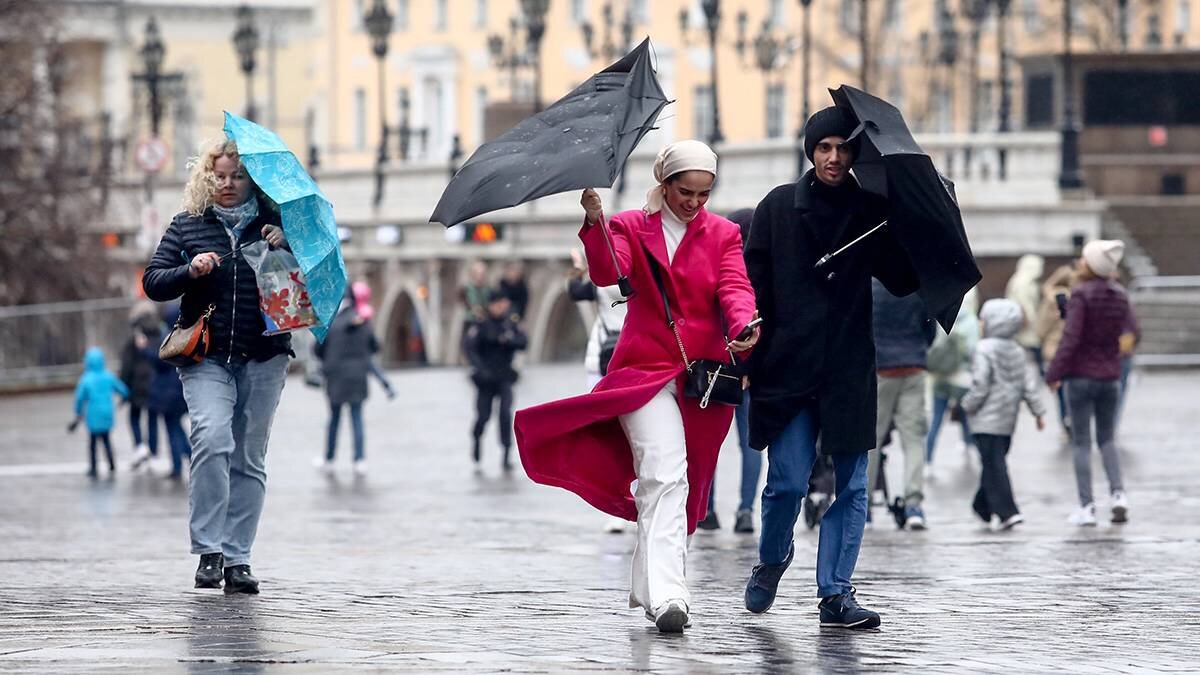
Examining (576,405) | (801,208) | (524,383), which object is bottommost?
(524,383)

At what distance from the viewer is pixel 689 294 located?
9.43 m

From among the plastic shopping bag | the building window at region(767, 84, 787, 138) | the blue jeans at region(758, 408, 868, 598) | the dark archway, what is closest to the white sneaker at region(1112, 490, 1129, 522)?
the blue jeans at region(758, 408, 868, 598)

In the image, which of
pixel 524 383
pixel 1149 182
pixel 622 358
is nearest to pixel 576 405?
pixel 622 358

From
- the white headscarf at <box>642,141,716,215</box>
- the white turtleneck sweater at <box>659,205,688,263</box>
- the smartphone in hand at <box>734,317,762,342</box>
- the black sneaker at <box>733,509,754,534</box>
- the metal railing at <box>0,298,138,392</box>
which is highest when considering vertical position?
the white headscarf at <box>642,141,716,215</box>

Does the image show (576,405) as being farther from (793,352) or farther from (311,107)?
(311,107)

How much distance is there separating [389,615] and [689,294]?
5.50 feet

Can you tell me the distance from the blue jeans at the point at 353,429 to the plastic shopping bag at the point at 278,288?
1065cm

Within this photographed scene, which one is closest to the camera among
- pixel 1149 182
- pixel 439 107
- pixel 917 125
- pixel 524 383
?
pixel 524 383

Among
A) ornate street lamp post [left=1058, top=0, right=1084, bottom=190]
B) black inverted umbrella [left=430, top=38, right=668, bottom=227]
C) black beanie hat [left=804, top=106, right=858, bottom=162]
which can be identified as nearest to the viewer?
black inverted umbrella [left=430, top=38, right=668, bottom=227]

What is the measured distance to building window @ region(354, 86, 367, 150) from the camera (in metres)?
98.8

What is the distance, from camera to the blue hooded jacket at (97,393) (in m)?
21.3

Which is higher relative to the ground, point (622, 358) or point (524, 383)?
point (622, 358)

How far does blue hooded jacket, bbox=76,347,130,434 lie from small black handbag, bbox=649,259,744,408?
12.5 m

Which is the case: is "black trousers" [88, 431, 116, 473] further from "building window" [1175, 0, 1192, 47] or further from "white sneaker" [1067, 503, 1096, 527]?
"building window" [1175, 0, 1192, 47]
